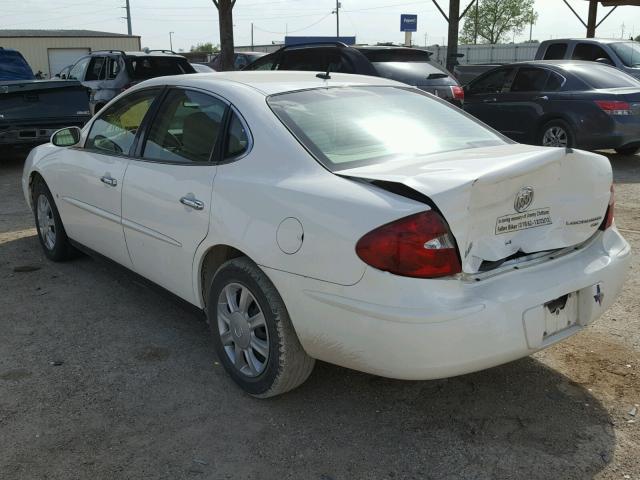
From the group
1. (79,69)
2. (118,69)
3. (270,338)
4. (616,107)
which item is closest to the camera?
(270,338)

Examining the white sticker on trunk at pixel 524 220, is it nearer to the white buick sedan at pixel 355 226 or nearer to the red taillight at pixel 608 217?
the white buick sedan at pixel 355 226

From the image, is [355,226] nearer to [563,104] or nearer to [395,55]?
[395,55]

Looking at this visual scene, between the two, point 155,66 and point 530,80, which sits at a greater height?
point 155,66

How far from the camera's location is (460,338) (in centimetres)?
259

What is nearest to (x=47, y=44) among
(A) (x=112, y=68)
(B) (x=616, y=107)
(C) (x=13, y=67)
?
(C) (x=13, y=67)

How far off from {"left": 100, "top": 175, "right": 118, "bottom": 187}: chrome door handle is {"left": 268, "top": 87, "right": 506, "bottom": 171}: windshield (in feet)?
4.19

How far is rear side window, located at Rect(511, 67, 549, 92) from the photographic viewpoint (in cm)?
1006

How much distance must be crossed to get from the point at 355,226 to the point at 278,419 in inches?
42.3

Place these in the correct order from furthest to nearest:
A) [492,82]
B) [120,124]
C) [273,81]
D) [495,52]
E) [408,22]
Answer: [495,52] → [408,22] → [492,82] → [120,124] → [273,81]

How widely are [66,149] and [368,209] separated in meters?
3.11

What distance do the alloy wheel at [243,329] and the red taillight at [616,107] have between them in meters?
7.58

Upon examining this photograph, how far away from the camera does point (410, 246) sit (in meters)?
2.57

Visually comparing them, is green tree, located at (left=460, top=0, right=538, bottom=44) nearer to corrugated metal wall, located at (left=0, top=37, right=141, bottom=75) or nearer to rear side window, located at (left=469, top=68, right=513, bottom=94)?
corrugated metal wall, located at (left=0, top=37, right=141, bottom=75)

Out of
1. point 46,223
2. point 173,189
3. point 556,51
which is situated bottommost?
point 46,223
